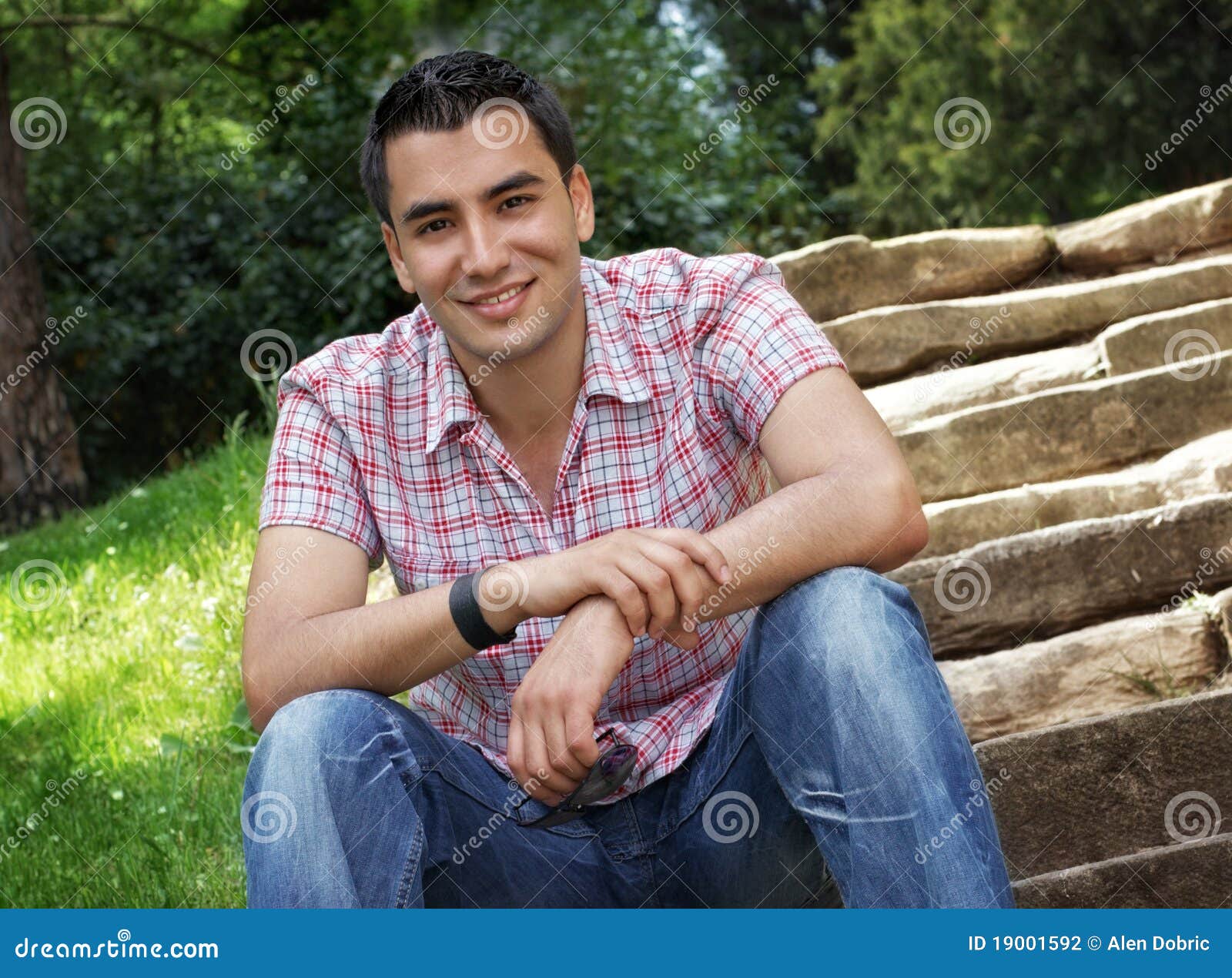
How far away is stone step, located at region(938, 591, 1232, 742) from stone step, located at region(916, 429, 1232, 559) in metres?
0.57

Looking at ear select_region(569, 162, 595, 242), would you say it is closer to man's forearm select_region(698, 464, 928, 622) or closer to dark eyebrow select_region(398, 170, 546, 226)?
dark eyebrow select_region(398, 170, 546, 226)

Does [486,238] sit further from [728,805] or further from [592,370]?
[728,805]

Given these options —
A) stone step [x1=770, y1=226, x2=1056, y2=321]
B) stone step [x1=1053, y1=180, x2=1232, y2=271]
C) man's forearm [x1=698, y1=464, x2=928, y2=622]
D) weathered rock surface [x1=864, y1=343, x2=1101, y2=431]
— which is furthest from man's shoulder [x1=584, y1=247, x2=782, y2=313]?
stone step [x1=1053, y1=180, x2=1232, y2=271]

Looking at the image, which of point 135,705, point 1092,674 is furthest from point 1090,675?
point 135,705

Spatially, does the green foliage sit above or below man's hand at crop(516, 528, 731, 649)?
above

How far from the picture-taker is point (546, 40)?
729cm

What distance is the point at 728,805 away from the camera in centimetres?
184

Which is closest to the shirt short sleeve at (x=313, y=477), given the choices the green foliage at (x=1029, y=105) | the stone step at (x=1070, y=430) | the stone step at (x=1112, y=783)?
the stone step at (x=1112, y=783)

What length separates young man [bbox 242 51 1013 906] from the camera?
5.28ft

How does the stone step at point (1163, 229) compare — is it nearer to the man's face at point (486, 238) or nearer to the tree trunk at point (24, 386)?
the man's face at point (486, 238)

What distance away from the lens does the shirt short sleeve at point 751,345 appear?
→ 78.6 inches

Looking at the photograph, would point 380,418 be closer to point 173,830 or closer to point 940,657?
point 173,830

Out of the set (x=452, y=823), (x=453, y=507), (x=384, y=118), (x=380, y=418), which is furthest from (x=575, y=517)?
(x=384, y=118)

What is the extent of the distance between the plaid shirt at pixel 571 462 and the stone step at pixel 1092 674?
2.46 feet
